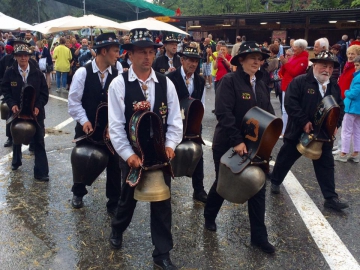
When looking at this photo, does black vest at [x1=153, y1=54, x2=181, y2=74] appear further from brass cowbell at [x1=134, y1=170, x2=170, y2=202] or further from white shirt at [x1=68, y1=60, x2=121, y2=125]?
brass cowbell at [x1=134, y1=170, x2=170, y2=202]

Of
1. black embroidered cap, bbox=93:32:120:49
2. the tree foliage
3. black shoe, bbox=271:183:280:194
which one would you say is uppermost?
the tree foliage

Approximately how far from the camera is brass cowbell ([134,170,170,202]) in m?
3.45

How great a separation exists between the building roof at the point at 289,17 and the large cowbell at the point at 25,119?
57.2 feet

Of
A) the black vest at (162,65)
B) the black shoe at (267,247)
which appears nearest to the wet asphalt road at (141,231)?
the black shoe at (267,247)

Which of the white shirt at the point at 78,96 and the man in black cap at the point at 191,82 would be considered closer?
the white shirt at the point at 78,96

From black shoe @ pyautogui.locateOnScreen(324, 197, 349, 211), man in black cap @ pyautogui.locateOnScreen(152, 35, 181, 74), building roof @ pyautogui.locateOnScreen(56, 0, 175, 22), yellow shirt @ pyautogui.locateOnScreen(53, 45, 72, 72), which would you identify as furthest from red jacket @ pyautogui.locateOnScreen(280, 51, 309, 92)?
building roof @ pyautogui.locateOnScreen(56, 0, 175, 22)

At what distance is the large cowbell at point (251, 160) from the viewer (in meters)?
3.78

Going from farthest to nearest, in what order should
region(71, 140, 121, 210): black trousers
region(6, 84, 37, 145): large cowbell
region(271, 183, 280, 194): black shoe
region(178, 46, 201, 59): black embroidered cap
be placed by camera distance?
region(6, 84, 37, 145): large cowbell, region(271, 183, 280, 194): black shoe, region(178, 46, 201, 59): black embroidered cap, region(71, 140, 121, 210): black trousers

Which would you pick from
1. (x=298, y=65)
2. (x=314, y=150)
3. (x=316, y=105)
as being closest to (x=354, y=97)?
(x=298, y=65)

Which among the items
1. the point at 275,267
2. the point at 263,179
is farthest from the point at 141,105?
the point at 275,267

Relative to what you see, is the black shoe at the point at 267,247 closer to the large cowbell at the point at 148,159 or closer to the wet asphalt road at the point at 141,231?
the wet asphalt road at the point at 141,231

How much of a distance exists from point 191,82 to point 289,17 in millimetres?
19086

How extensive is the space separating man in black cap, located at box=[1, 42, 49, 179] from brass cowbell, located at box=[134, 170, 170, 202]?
2.99 m

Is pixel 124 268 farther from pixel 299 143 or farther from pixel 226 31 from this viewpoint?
pixel 226 31
